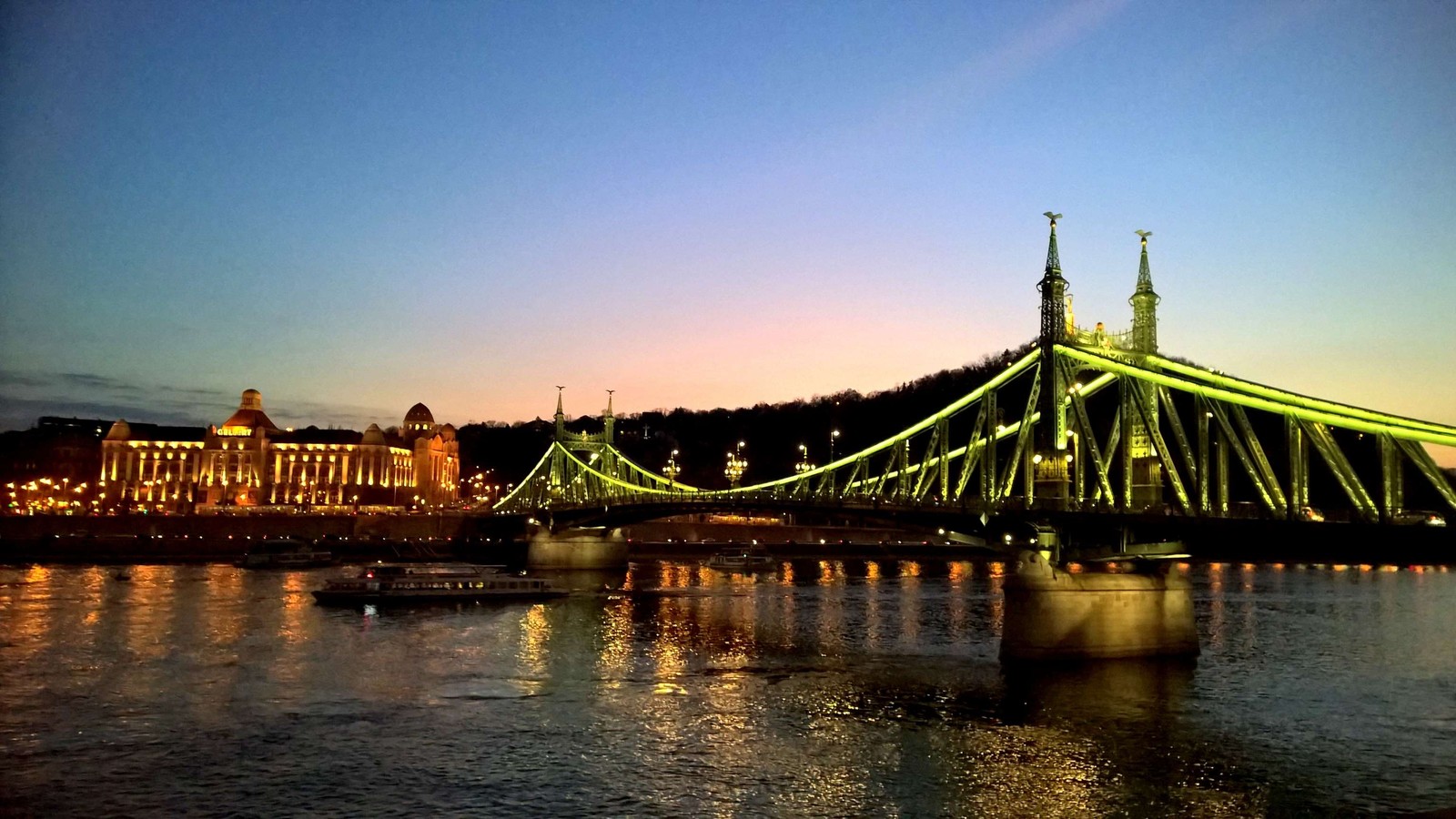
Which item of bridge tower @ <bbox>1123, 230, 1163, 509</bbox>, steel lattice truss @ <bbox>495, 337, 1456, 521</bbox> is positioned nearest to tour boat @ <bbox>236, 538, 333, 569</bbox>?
steel lattice truss @ <bbox>495, 337, 1456, 521</bbox>

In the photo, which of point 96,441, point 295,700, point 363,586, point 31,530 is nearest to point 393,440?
point 96,441

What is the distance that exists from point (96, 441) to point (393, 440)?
1669 inches

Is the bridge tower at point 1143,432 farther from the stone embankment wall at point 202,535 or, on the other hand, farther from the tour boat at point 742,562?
the stone embankment wall at point 202,535

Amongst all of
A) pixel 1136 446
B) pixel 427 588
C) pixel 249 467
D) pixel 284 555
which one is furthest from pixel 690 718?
pixel 249 467

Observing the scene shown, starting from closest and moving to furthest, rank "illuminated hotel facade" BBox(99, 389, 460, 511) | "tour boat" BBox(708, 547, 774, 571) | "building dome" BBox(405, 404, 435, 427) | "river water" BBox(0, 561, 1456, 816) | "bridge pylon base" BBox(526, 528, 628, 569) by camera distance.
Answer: "river water" BBox(0, 561, 1456, 816) < "bridge pylon base" BBox(526, 528, 628, 569) < "tour boat" BBox(708, 547, 774, 571) < "illuminated hotel facade" BBox(99, 389, 460, 511) < "building dome" BBox(405, 404, 435, 427)

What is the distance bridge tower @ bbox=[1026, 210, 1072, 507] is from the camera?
A: 41.9 metres

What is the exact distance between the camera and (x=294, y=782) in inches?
947

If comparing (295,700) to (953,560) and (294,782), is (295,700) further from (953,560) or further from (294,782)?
(953,560)

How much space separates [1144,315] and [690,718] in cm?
2424

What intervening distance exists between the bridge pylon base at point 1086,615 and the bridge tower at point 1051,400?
123 inches

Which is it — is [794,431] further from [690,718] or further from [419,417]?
[690,718]

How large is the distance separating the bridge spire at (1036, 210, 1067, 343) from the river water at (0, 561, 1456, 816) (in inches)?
488

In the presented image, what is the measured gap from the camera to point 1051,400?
→ 43688 mm

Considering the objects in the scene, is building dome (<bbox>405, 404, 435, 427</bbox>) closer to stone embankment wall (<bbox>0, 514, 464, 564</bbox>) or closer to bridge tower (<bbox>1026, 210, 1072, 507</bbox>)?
stone embankment wall (<bbox>0, 514, 464, 564</bbox>)
